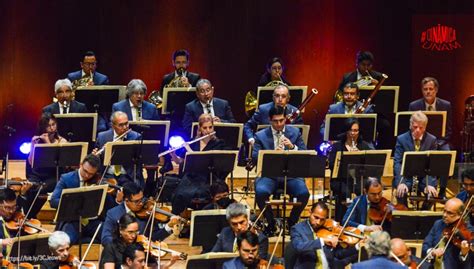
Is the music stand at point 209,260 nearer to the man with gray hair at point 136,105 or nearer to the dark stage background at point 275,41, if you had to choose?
the man with gray hair at point 136,105

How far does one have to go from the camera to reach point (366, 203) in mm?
10484

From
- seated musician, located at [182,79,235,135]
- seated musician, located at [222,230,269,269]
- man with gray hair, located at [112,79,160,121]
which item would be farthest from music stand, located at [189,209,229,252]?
→ man with gray hair, located at [112,79,160,121]

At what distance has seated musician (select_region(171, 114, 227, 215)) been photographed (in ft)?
36.2

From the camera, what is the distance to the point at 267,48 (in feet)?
47.6

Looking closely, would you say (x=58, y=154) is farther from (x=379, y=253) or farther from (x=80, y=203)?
(x=379, y=253)

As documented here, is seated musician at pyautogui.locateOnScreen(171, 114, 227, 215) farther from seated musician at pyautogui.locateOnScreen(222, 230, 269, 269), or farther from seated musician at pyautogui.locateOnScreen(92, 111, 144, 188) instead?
seated musician at pyautogui.locateOnScreen(222, 230, 269, 269)

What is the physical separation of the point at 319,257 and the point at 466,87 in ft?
17.2

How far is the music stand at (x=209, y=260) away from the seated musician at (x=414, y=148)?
8.29 feet

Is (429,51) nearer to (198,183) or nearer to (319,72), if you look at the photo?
(319,72)

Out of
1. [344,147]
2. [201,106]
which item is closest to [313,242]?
[344,147]

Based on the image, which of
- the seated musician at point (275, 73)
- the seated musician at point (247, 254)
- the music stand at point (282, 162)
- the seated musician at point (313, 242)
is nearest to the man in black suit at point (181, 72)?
the seated musician at point (275, 73)

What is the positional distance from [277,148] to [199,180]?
0.79 m

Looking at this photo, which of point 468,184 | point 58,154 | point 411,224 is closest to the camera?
point 411,224

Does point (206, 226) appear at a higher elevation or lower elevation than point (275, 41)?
lower
